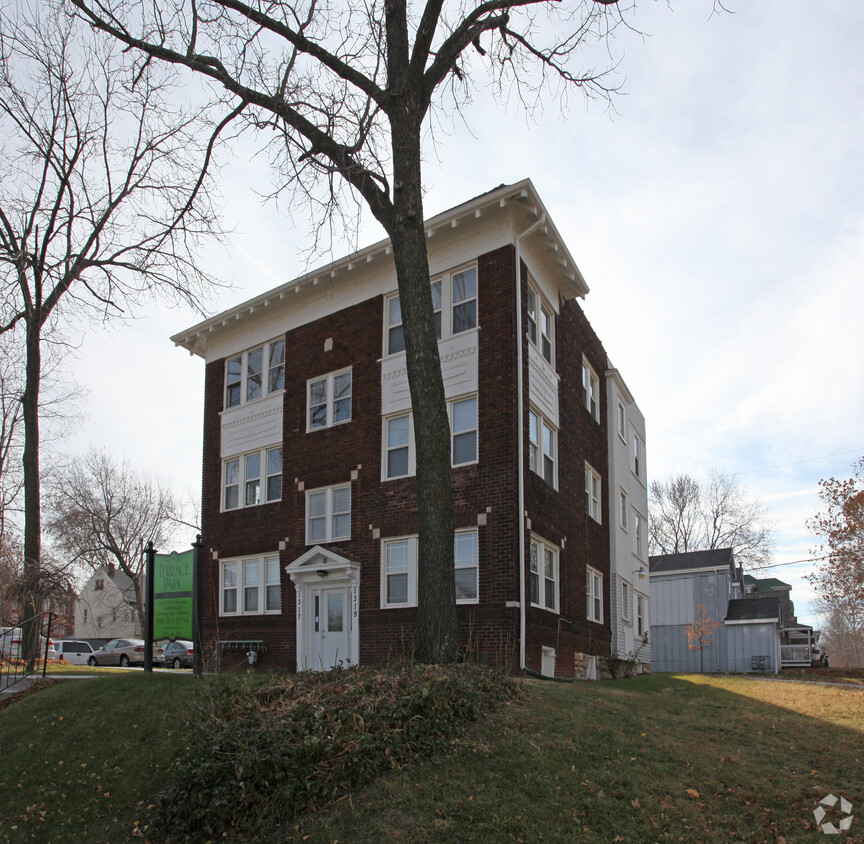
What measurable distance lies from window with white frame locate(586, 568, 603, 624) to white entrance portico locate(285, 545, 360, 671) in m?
6.34

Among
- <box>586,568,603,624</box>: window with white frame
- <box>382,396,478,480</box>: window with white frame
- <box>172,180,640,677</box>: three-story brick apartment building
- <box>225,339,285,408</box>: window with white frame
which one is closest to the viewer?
<box>172,180,640,677</box>: three-story brick apartment building

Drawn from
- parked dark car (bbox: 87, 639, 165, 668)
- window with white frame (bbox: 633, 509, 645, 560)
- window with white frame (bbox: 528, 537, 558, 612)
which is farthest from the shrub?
parked dark car (bbox: 87, 639, 165, 668)

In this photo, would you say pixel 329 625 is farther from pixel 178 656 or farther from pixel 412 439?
pixel 178 656

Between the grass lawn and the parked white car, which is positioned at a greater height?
the grass lawn

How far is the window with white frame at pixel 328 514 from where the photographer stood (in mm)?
18828

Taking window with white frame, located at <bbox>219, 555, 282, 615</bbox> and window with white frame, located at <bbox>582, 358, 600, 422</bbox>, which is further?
window with white frame, located at <bbox>582, 358, 600, 422</bbox>

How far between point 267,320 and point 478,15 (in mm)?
12078

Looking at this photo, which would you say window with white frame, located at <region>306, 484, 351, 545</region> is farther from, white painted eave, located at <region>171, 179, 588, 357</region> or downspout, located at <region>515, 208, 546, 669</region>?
white painted eave, located at <region>171, 179, 588, 357</region>

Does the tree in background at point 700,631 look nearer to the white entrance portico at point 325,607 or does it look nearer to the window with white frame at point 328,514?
the white entrance portico at point 325,607

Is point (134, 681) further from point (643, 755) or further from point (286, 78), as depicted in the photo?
point (286, 78)

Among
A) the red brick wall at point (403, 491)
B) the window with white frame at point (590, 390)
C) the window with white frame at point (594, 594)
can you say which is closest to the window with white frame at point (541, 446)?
the red brick wall at point (403, 491)

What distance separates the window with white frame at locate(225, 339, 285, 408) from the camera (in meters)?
21.7

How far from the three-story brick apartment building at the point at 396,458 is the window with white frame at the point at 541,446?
62mm

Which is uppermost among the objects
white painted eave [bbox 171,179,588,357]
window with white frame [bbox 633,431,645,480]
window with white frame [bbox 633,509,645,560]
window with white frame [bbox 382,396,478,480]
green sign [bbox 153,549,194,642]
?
white painted eave [bbox 171,179,588,357]
